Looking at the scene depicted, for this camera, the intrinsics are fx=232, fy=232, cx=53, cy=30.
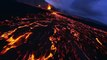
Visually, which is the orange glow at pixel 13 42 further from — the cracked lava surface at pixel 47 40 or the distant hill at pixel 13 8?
the distant hill at pixel 13 8

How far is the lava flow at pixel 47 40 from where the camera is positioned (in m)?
9.45

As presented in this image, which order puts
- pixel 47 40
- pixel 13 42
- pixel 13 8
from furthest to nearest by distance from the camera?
pixel 13 8 < pixel 47 40 < pixel 13 42

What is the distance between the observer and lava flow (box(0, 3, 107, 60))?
9.45 meters

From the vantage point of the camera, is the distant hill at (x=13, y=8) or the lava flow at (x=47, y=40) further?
the distant hill at (x=13, y=8)

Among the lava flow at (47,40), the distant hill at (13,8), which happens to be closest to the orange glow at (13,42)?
the lava flow at (47,40)

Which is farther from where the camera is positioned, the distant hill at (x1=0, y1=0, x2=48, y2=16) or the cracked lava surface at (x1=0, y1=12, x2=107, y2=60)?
the distant hill at (x1=0, y1=0, x2=48, y2=16)

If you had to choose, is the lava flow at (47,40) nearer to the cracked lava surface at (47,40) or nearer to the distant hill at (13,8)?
the cracked lava surface at (47,40)

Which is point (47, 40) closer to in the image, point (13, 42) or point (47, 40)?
point (47, 40)

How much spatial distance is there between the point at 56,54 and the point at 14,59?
Answer: 1760 mm

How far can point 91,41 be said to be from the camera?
1182 cm

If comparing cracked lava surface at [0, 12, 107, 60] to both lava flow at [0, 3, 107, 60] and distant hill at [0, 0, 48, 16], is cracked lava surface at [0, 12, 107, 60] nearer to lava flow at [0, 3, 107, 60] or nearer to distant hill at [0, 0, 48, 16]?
lava flow at [0, 3, 107, 60]

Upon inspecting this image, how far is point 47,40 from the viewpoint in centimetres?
1027

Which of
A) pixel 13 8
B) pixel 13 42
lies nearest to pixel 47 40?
pixel 13 42

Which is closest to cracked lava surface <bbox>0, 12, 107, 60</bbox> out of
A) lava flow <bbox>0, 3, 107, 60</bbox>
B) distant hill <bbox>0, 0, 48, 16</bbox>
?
lava flow <bbox>0, 3, 107, 60</bbox>
